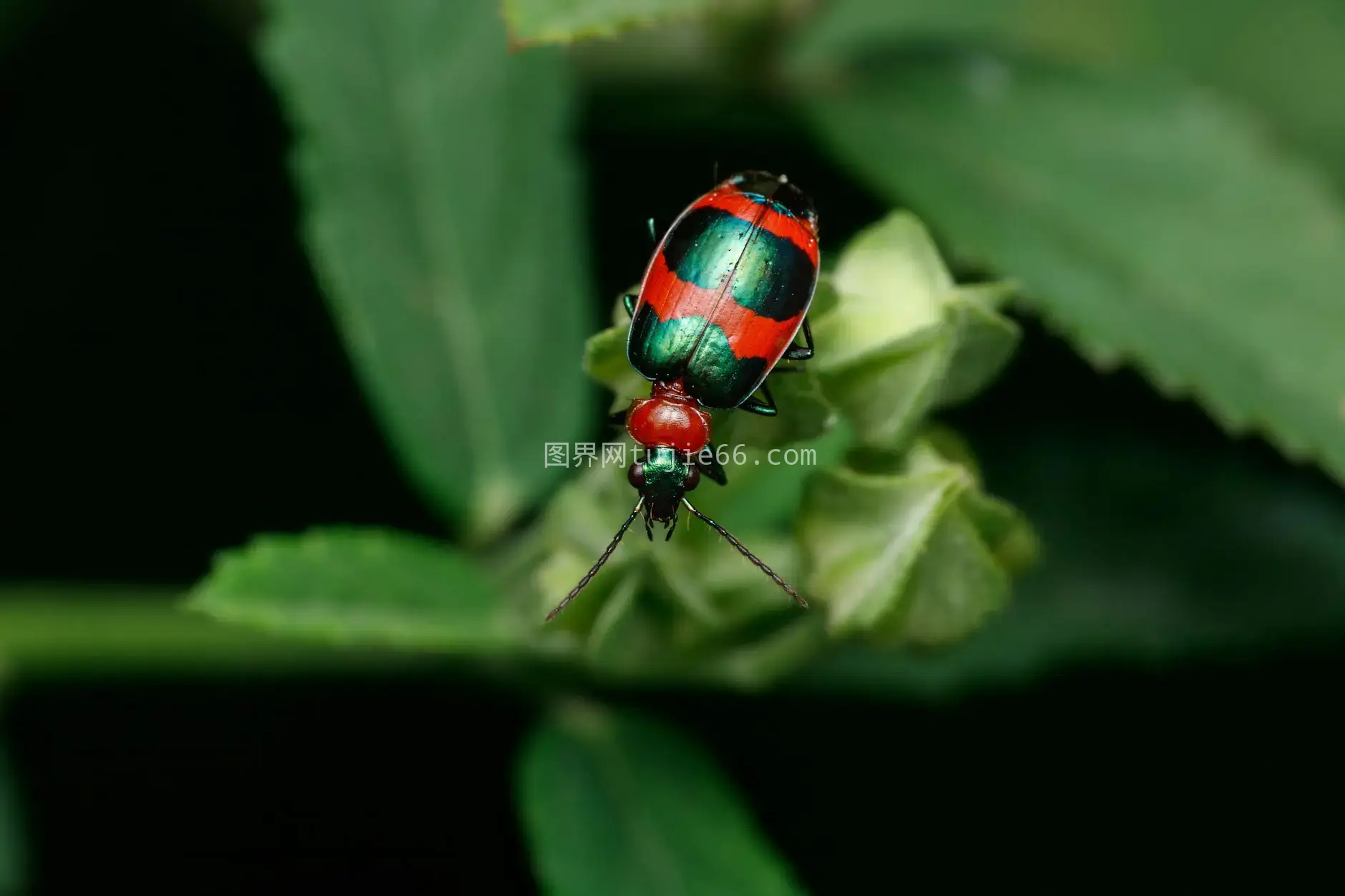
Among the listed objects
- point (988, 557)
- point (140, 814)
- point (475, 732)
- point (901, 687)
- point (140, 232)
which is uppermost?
point (988, 557)

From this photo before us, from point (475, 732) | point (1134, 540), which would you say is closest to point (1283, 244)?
point (1134, 540)

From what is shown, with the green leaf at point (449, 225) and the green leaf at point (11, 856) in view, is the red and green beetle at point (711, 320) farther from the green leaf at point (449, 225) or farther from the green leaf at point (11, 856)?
the green leaf at point (11, 856)

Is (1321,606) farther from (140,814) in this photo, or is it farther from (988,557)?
(140,814)

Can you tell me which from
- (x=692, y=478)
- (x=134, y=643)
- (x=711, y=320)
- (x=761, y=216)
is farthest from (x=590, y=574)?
(x=134, y=643)

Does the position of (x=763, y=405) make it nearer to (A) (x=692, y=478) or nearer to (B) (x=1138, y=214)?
(A) (x=692, y=478)

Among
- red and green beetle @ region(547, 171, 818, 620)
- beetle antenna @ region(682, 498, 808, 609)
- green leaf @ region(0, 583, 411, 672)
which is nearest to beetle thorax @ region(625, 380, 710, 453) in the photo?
red and green beetle @ region(547, 171, 818, 620)
